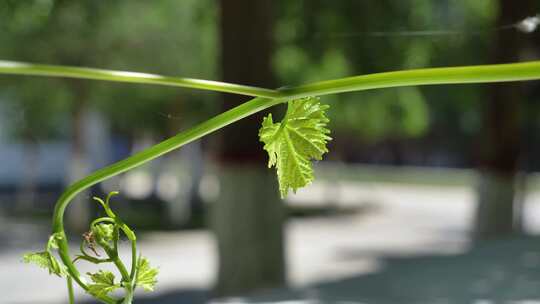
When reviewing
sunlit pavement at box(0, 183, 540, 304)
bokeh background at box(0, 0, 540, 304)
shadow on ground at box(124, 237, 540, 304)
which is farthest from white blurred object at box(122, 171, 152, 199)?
shadow on ground at box(124, 237, 540, 304)

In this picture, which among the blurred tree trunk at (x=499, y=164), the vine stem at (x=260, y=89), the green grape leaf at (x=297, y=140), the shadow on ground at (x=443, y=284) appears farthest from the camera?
the blurred tree trunk at (x=499, y=164)

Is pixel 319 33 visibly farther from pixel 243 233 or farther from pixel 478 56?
pixel 478 56

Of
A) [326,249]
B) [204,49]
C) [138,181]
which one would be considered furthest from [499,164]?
[138,181]

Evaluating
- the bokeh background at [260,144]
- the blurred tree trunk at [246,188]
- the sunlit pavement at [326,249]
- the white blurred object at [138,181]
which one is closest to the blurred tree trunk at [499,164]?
the bokeh background at [260,144]

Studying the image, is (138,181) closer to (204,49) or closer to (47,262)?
(204,49)

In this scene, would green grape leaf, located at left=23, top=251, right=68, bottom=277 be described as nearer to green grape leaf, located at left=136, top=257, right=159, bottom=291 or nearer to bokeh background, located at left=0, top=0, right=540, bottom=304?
green grape leaf, located at left=136, top=257, right=159, bottom=291

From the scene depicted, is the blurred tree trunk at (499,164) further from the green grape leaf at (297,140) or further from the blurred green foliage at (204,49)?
the green grape leaf at (297,140)
